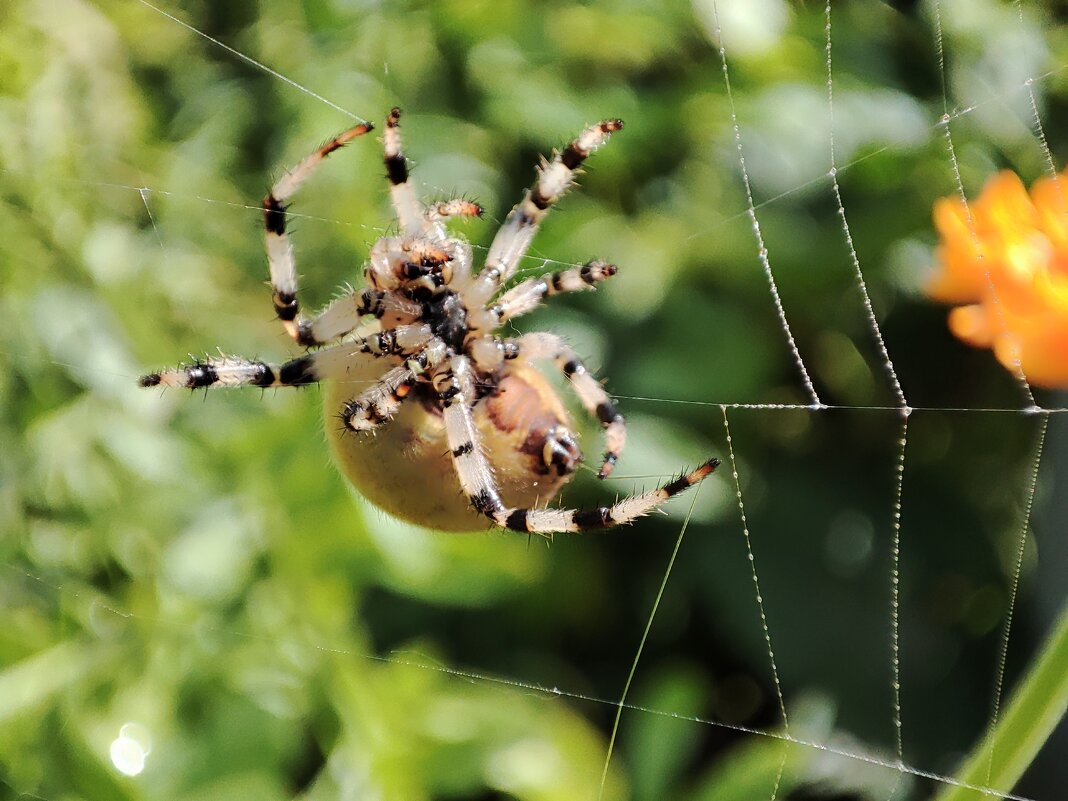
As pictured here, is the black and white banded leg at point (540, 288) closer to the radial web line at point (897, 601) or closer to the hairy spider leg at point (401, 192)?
the hairy spider leg at point (401, 192)

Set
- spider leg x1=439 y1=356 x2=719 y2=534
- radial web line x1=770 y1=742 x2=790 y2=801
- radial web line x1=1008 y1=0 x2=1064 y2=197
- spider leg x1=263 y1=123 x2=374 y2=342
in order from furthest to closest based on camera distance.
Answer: radial web line x1=1008 y1=0 x2=1064 y2=197 → radial web line x1=770 y1=742 x2=790 y2=801 → spider leg x1=263 y1=123 x2=374 y2=342 → spider leg x1=439 y1=356 x2=719 y2=534

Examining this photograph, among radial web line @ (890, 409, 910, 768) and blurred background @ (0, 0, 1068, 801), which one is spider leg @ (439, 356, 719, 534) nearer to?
blurred background @ (0, 0, 1068, 801)

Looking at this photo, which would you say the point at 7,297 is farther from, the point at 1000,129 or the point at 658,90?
the point at 1000,129

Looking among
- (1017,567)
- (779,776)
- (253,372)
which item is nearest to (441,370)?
(253,372)

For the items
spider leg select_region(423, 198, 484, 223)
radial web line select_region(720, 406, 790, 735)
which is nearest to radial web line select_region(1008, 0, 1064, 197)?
radial web line select_region(720, 406, 790, 735)

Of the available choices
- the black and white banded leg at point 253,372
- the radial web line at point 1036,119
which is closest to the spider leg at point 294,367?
the black and white banded leg at point 253,372

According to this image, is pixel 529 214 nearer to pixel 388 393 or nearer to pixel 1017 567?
pixel 388 393

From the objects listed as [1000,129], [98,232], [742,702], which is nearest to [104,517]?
[98,232]
